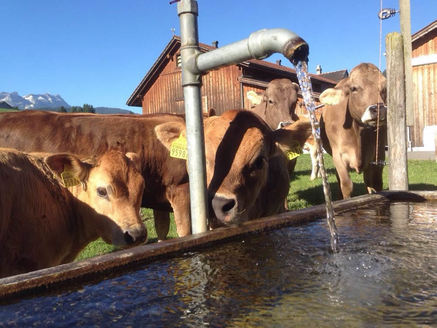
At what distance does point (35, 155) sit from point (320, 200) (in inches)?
221

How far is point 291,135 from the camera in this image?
4.00 m

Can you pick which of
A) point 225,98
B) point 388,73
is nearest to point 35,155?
point 388,73

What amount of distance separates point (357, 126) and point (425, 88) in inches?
594

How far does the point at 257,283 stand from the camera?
1.88 m

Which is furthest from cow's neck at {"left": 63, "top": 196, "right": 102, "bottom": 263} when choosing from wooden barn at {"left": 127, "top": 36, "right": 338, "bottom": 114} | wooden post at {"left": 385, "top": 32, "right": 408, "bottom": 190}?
wooden barn at {"left": 127, "top": 36, "right": 338, "bottom": 114}

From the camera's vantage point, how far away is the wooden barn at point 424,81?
63.4 feet

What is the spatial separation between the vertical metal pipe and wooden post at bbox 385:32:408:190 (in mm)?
3074

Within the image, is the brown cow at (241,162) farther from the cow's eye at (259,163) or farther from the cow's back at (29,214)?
the cow's back at (29,214)

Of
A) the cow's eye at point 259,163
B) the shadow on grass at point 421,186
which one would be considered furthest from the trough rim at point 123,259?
the shadow on grass at point 421,186

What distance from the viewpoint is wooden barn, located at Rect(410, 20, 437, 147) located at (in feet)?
63.4

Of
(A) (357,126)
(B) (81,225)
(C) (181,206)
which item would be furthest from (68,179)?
(A) (357,126)

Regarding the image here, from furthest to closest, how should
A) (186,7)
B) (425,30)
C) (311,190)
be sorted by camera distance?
1. (425,30)
2. (311,190)
3. (186,7)

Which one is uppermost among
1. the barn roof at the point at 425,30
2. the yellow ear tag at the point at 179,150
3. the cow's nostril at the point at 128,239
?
the barn roof at the point at 425,30

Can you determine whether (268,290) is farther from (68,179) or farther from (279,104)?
(279,104)
